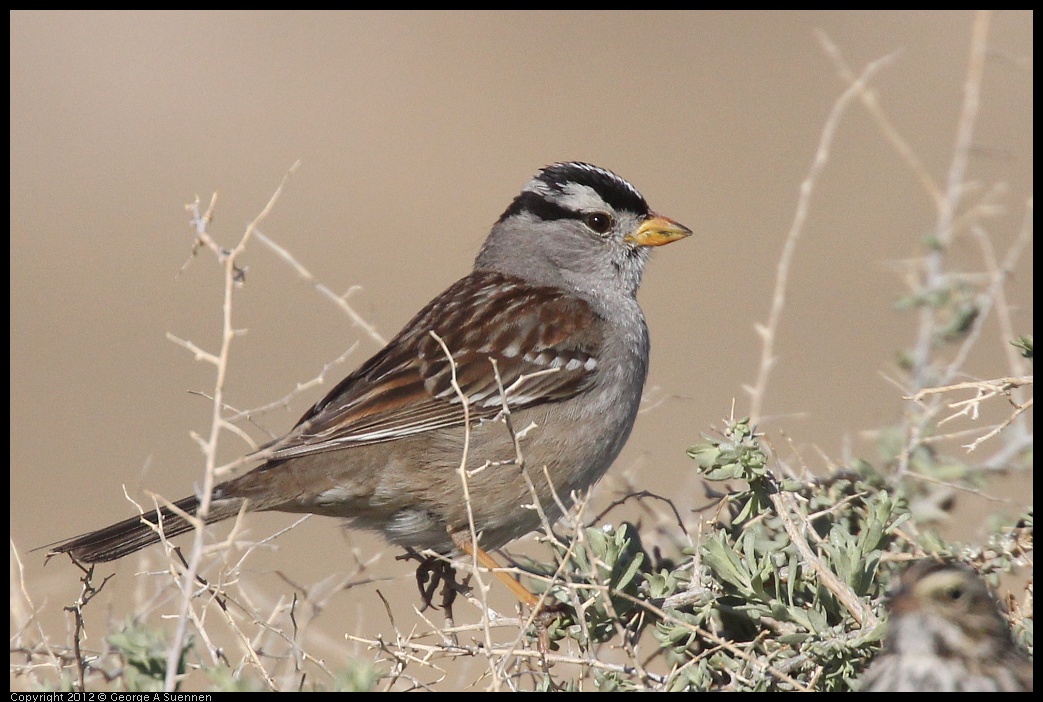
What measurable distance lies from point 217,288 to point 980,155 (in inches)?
399

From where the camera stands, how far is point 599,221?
194 inches

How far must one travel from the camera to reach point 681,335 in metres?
11.2

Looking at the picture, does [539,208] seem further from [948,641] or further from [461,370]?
[948,641]

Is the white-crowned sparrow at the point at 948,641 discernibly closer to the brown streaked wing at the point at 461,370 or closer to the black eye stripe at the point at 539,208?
the brown streaked wing at the point at 461,370

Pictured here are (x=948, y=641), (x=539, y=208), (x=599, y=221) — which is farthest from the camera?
(x=539, y=208)

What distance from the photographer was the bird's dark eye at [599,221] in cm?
493

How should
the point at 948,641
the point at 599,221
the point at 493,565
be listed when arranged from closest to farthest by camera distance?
the point at 948,641 < the point at 493,565 < the point at 599,221

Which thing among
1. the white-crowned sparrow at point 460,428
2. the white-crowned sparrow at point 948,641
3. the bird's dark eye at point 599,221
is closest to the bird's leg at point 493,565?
the white-crowned sparrow at point 460,428

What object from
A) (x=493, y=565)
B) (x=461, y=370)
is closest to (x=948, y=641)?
(x=493, y=565)

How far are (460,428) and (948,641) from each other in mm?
1958

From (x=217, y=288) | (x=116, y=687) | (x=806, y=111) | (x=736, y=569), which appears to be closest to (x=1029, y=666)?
(x=736, y=569)

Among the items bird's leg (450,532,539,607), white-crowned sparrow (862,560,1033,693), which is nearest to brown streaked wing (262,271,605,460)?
bird's leg (450,532,539,607)

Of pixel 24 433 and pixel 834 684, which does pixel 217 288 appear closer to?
pixel 24 433

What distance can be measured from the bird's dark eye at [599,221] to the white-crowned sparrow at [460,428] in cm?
37
